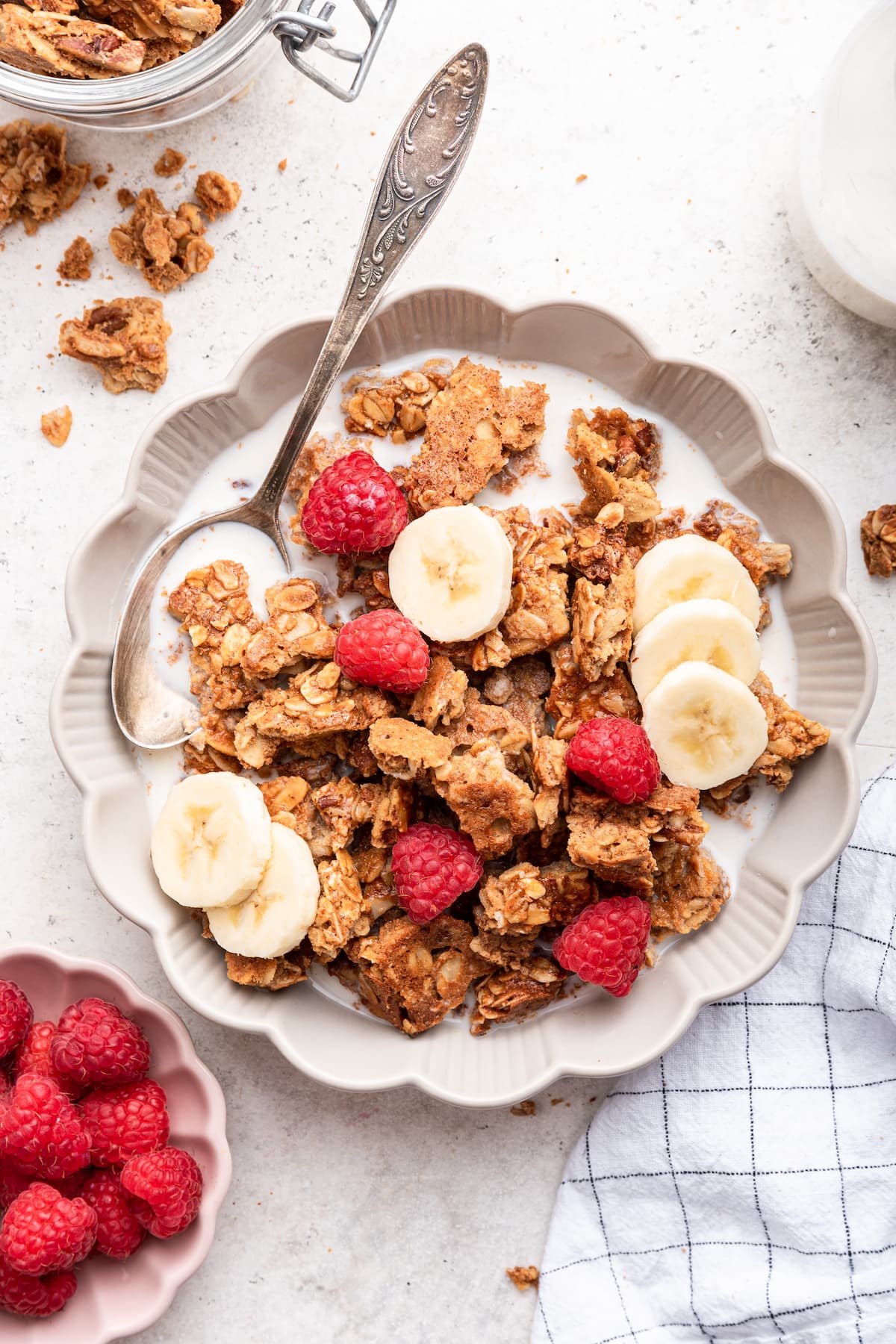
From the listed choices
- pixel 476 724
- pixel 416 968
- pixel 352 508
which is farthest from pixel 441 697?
pixel 416 968

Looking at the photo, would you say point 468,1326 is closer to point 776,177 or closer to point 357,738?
point 357,738

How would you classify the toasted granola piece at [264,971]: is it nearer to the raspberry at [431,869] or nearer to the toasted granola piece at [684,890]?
the raspberry at [431,869]

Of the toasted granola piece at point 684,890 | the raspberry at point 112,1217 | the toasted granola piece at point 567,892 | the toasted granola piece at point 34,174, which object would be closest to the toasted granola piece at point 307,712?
the toasted granola piece at point 567,892

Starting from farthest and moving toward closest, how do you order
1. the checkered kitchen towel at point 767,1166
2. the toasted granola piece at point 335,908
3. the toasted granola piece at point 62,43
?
1. the checkered kitchen towel at point 767,1166
2. the toasted granola piece at point 335,908
3. the toasted granola piece at point 62,43

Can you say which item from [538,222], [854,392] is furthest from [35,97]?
[854,392]

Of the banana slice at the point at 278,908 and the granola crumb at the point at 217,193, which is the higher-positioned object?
the granola crumb at the point at 217,193
